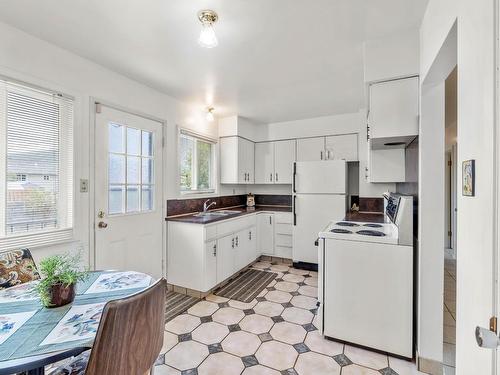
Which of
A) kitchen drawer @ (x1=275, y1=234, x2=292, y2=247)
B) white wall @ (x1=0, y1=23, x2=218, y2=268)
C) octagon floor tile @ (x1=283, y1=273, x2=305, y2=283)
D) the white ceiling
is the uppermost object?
the white ceiling

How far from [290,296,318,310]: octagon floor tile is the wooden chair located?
6.28 feet

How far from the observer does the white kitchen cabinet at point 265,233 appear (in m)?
4.18

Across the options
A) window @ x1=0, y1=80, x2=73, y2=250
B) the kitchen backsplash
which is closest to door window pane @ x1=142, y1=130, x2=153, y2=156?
the kitchen backsplash

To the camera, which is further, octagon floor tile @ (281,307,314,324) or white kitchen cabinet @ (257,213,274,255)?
white kitchen cabinet @ (257,213,274,255)

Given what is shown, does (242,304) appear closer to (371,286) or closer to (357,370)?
(357,370)

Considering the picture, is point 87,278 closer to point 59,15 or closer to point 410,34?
point 59,15

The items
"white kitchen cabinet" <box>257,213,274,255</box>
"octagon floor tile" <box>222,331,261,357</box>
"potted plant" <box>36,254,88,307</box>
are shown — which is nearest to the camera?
"potted plant" <box>36,254,88,307</box>

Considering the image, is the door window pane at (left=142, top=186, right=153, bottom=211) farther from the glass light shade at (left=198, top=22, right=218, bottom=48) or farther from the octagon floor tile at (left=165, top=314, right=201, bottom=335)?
the glass light shade at (left=198, top=22, right=218, bottom=48)

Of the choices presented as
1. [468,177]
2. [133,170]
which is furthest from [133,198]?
[468,177]

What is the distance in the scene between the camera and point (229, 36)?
73.0 inches

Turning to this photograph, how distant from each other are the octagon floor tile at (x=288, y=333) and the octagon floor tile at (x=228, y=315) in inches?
14.9

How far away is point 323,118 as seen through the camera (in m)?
4.05

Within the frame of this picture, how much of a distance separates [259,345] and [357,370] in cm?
72

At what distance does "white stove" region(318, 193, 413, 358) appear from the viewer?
1822 millimetres
